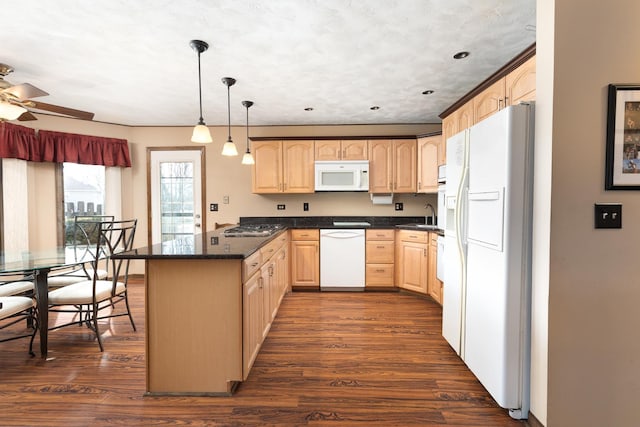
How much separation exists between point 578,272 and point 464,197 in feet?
2.42

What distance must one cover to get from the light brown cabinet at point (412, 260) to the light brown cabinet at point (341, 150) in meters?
1.22

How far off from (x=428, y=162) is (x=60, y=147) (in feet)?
15.6

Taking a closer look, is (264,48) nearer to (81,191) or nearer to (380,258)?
(380,258)

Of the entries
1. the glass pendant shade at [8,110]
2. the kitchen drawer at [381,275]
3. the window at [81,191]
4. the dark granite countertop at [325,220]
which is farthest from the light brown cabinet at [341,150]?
the window at [81,191]

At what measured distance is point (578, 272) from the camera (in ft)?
4.48

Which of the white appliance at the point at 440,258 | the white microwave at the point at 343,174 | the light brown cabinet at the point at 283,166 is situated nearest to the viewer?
the white appliance at the point at 440,258

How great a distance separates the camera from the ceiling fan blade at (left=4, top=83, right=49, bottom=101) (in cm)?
211

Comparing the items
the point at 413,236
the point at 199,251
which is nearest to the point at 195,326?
the point at 199,251

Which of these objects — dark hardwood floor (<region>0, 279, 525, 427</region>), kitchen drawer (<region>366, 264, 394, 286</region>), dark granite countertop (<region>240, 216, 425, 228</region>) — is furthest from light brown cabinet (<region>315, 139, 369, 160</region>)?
dark hardwood floor (<region>0, 279, 525, 427</region>)

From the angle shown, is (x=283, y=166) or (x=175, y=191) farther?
(x=175, y=191)

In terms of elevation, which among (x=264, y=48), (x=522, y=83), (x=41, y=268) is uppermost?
(x=264, y=48)

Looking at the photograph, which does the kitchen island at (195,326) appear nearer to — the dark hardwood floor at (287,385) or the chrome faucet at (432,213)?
the dark hardwood floor at (287,385)

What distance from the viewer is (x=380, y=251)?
3.85m

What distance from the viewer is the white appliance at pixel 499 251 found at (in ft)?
4.91
